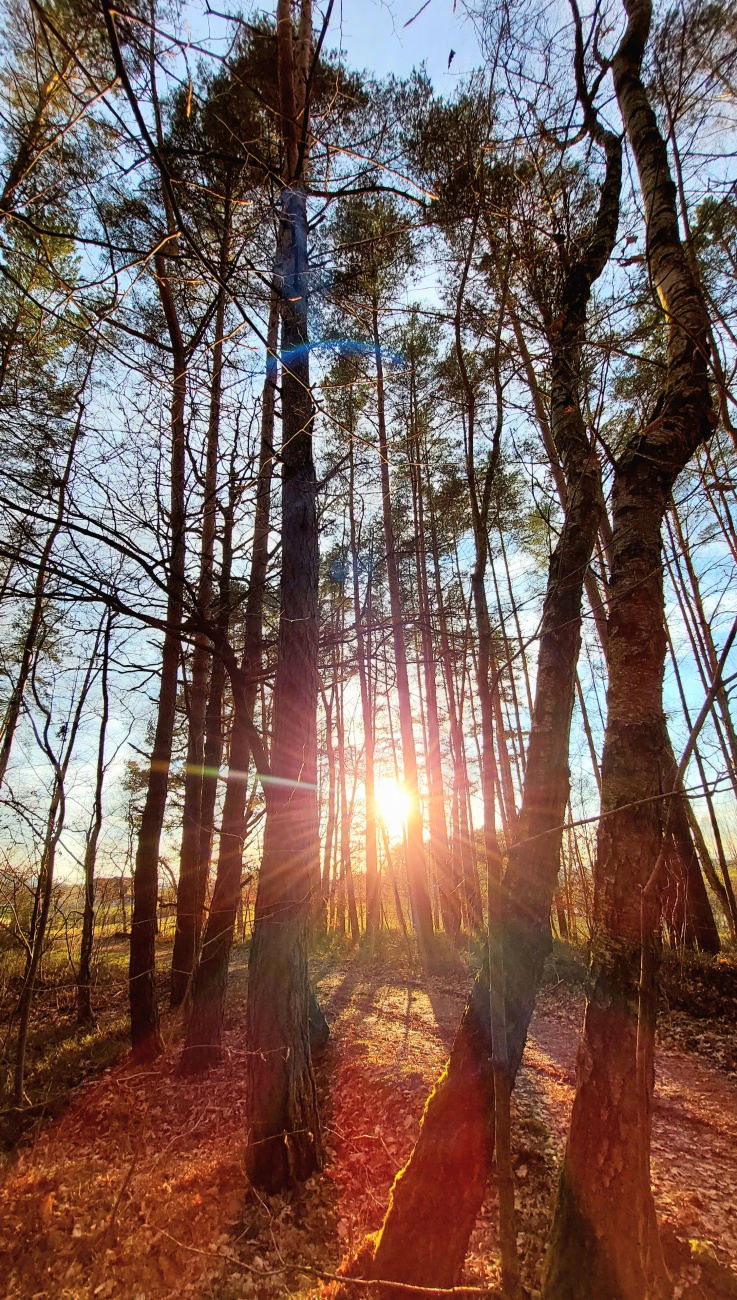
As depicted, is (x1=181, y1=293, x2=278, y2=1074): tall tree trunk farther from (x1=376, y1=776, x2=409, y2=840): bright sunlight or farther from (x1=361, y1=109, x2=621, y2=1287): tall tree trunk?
(x1=376, y1=776, x2=409, y2=840): bright sunlight

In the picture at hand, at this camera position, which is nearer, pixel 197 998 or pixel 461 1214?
pixel 461 1214

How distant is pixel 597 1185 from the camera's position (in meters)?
1.56

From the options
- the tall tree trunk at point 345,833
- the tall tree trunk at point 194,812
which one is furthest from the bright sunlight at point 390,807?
the tall tree trunk at point 194,812

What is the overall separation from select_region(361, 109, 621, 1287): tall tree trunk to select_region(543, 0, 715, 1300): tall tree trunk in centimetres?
31

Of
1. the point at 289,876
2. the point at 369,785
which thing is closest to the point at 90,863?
the point at 289,876

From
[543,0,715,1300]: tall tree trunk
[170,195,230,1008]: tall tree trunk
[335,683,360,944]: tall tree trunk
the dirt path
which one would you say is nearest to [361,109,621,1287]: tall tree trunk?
[543,0,715,1300]: tall tree trunk

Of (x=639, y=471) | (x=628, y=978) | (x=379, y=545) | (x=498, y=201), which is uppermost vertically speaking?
(x=379, y=545)

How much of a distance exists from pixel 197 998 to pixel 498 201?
6.45 metres

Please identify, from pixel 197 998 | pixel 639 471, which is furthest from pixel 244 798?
pixel 639 471

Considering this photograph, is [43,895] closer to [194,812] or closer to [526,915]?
[194,812]

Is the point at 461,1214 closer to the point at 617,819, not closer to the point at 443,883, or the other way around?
the point at 617,819

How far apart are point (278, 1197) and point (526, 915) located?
241 cm

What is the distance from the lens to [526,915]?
7.79ft

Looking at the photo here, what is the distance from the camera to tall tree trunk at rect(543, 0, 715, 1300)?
1534 millimetres
